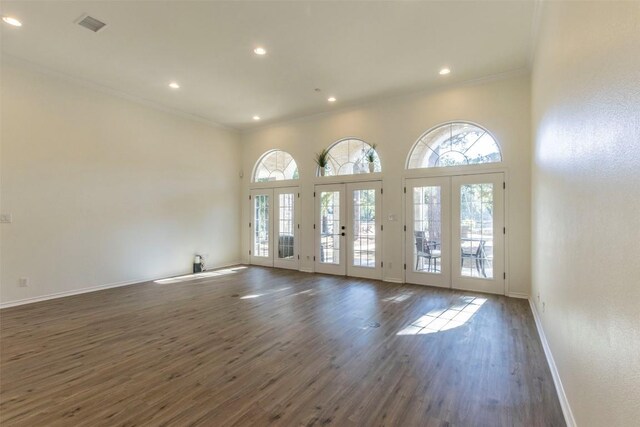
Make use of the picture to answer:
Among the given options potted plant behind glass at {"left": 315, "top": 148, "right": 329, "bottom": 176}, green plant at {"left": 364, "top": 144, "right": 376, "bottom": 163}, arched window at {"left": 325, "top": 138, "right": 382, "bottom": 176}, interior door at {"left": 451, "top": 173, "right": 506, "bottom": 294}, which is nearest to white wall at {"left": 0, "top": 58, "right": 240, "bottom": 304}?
potted plant behind glass at {"left": 315, "top": 148, "right": 329, "bottom": 176}

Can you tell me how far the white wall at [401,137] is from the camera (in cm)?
482

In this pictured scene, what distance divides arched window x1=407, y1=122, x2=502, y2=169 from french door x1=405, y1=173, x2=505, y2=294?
1.07ft

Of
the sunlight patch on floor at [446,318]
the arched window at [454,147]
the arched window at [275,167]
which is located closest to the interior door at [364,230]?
the arched window at [454,147]

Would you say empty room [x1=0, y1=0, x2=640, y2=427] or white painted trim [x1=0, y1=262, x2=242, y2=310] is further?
white painted trim [x1=0, y1=262, x2=242, y2=310]

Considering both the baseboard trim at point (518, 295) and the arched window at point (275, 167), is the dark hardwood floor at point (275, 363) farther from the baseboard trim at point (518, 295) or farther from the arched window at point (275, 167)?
the arched window at point (275, 167)

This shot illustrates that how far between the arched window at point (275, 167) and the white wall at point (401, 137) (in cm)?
19

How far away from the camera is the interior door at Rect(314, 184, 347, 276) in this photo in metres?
6.59

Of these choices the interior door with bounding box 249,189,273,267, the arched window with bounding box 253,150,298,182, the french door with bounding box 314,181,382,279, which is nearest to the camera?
the french door with bounding box 314,181,382,279

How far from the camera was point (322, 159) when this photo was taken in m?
6.80

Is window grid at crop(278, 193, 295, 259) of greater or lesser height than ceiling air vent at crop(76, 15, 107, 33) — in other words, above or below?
below

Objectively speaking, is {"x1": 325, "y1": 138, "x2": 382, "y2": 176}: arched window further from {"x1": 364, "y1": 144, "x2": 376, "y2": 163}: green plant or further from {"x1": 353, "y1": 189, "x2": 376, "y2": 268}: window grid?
{"x1": 353, "y1": 189, "x2": 376, "y2": 268}: window grid

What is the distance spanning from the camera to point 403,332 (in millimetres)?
3410

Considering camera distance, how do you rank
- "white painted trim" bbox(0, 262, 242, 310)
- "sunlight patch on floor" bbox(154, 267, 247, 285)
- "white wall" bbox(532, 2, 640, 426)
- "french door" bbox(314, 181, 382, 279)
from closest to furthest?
"white wall" bbox(532, 2, 640, 426), "white painted trim" bbox(0, 262, 242, 310), "sunlight patch on floor" bbox(154, 267, 247, 285), "french door" bbox(314, 181, 382, 279)

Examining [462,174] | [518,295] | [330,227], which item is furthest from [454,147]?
[330,227]
